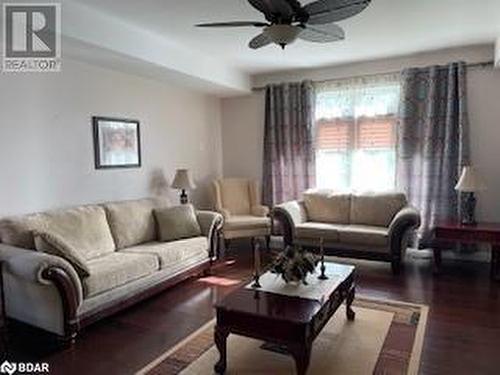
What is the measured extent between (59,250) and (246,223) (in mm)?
2682

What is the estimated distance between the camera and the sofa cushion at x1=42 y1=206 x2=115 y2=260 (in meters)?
3.48

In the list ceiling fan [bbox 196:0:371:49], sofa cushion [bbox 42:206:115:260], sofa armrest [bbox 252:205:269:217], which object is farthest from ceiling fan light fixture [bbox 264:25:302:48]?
sofa armrest [bbox 252:205:269:217]

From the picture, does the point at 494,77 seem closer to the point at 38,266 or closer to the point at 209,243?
the point at 209,243

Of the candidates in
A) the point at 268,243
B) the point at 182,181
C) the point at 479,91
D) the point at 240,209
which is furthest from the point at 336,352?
the point at 479,91

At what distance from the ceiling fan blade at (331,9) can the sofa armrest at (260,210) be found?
3314 mm

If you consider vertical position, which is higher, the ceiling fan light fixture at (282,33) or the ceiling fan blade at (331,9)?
the ceiling fan blade at (331,9)

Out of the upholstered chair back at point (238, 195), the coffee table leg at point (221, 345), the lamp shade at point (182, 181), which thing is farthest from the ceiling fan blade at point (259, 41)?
the upholstered chair back at point (238, 195)

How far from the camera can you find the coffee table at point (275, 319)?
2197 mm

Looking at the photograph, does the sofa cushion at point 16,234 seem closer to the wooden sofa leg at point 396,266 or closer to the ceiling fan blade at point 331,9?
the ceiling fan blade at point 331,9

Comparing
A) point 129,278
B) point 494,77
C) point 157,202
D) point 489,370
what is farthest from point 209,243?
point 494,77

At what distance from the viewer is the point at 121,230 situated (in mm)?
4059

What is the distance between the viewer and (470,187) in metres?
4.27

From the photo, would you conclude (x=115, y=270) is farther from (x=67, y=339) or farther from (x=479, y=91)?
(x=479, y=91)

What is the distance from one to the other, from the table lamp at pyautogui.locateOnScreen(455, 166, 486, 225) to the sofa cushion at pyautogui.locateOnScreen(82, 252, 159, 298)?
3.38m
